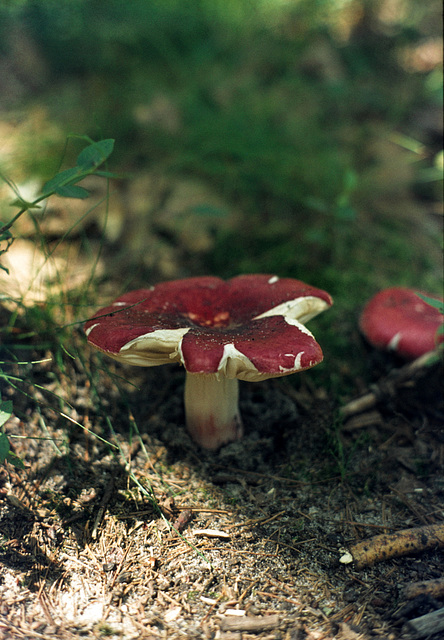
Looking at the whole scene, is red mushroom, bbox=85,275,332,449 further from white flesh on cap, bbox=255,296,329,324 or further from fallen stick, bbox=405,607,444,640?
fallen stick, bbox=405,607,444,640

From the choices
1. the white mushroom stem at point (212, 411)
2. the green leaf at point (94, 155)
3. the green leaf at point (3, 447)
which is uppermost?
the green leaf at point (94, 155)

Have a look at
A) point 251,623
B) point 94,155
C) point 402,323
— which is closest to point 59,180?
point 94,155

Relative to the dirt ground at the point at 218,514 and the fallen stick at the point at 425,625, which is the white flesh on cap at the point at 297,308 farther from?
the fallen stick at the point at 425,625

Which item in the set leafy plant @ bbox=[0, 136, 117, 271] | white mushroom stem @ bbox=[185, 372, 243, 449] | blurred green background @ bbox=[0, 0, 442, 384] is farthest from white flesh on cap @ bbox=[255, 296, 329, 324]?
leafy plant @ bbox=[0, 136, 117, 271]

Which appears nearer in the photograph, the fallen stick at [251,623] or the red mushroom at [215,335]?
the fallen stick at [251,623]

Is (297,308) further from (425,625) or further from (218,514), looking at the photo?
(425,625)

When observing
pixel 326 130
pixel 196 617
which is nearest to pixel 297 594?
pixel 196 617

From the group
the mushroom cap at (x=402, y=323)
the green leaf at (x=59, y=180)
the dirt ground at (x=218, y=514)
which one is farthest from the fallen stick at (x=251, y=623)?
the green leaf at (x=59, y=180)
